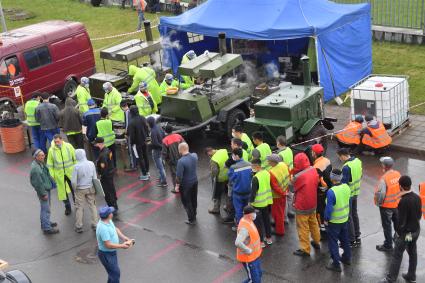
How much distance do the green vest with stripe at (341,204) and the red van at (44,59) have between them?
1109 centimetres

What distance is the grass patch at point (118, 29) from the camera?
59.6ft

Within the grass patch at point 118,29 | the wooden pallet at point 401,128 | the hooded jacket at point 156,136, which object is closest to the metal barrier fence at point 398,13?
the grass patch at point 118,29

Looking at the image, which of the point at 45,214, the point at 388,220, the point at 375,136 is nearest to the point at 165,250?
the point at 45,214

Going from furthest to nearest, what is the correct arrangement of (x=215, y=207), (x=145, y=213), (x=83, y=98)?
1. (x=83, y=98)
2. (x=145, y=213)
3. (x=215, y=207)

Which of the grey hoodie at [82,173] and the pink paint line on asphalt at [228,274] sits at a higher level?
the grey hoodie at [82,173]

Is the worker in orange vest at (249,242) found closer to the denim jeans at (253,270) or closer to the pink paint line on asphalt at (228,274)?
the denim jeans at (253,270)

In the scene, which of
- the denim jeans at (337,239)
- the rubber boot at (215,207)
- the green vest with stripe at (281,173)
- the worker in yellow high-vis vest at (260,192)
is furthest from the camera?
the rubber boot at (215,207)

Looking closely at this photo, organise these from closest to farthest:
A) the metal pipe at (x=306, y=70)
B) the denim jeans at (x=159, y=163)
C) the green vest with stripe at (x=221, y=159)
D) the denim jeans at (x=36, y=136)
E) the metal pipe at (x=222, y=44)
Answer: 1. the green vest with stripe at (x=221, y=159)
2. the denim jeans at (x=159, y=163)
3. the metal pipe at (x=306, y=70)
4. the denim jeans at (x=36, y=136)
5. the metal pipe at (x=222, y=44)

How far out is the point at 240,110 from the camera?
1459 cm

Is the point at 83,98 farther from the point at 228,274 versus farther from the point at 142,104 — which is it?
the point at 228,274

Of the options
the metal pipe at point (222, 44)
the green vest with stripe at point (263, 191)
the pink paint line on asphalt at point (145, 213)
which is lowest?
the pink paint line on asphalt at point (145, 213)

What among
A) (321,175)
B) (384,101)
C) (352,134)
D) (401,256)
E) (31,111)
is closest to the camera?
(401,256)

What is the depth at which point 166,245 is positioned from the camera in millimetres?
10469

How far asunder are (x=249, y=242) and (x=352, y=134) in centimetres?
597
